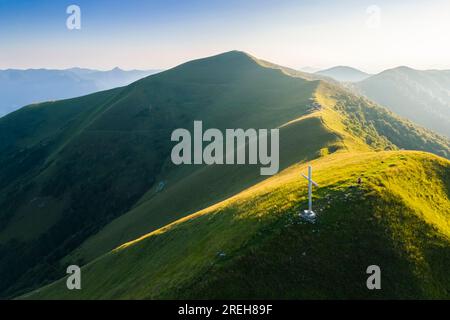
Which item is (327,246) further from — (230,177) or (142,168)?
(142,168)

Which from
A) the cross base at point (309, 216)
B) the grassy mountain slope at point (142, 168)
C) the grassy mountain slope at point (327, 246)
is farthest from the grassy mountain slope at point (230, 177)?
the cross base at point (309, 216)

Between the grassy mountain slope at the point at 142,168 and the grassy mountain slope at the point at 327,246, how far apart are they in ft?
90.3

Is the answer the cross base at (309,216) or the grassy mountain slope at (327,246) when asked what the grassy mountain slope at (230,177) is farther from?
the cross base at (309,216)

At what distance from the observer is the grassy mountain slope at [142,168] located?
7694 centimetres

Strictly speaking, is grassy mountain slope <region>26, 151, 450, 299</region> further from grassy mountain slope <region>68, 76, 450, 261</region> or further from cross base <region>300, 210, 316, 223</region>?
grassy mountain slope <region>68, 76, 450, 261</region>

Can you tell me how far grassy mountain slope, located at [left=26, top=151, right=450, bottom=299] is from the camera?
23.3 meters

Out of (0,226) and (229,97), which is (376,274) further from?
(229,97)

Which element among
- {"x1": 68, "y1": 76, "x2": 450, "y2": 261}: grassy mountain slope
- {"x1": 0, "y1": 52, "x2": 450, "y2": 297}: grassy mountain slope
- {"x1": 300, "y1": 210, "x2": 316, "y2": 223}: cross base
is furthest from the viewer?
{"x1": 0, "y1": 52, "x2": 450, "y2": 297}: grassy mountain slope

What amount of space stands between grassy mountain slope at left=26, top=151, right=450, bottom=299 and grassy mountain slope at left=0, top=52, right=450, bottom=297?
90.3 feet

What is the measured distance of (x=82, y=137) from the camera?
170 meters

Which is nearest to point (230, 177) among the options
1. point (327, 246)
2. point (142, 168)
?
point (327, 246)

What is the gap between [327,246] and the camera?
2519cm

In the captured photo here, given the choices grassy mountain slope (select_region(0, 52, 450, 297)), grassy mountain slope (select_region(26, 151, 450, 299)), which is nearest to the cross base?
grassy mountain slope (select_region(26, 151, 450, 299))

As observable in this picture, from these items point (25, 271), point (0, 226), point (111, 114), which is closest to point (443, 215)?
point (25, 271)
